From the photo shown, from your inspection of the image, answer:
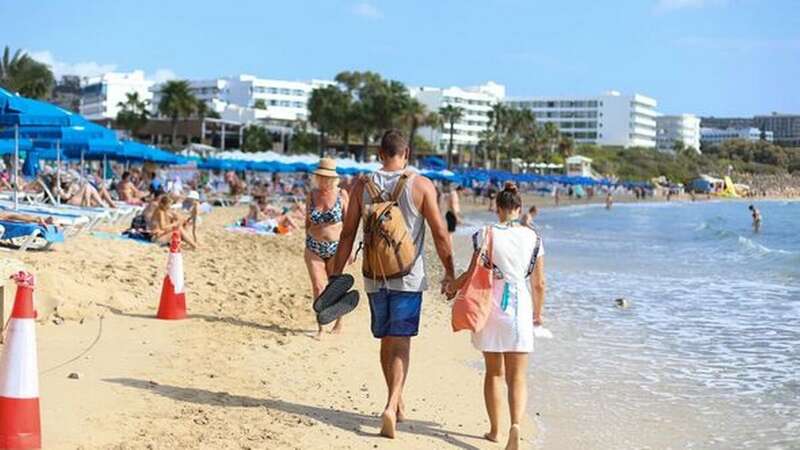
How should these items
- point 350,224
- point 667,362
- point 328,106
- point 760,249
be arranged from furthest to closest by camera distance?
1. point 328,106
2. point 760,249
3. point 667,362
4. point 350,224

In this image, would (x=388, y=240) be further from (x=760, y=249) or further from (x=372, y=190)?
(x=760, y=249)

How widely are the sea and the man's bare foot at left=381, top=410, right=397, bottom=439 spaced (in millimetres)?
1059

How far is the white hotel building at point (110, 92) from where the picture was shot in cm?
15600

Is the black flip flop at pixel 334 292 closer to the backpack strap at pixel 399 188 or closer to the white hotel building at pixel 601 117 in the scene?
the backpack strap at pixel 399 188

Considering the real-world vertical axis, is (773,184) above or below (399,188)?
below

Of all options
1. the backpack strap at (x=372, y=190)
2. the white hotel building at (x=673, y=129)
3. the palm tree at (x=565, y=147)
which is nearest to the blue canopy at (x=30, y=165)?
the backpack strap at (x=372, y=190)

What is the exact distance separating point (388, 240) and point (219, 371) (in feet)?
6.47

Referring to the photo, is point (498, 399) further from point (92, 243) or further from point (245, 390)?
point (92, 243)

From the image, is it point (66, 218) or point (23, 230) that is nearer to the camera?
point (23, 230)

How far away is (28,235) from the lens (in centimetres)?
1038

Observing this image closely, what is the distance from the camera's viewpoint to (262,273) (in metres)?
12.2

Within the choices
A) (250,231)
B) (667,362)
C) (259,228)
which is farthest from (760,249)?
(667,362)

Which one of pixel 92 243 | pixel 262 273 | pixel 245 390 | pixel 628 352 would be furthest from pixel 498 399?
pixel 92 243

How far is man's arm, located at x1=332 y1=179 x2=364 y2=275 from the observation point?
5.09 metres
